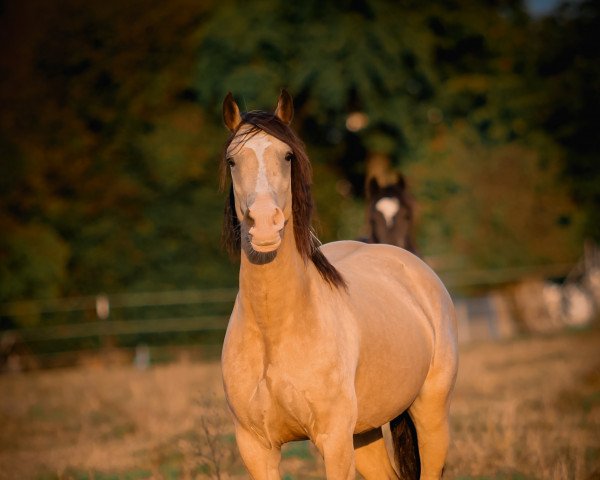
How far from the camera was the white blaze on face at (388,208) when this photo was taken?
9.32 meters

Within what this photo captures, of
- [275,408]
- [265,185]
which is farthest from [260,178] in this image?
[275,408]

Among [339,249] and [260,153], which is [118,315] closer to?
[339,249]

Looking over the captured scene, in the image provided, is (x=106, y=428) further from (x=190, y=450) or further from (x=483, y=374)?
(x=483, y=374)

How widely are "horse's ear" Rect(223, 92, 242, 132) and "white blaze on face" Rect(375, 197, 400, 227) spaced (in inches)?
184

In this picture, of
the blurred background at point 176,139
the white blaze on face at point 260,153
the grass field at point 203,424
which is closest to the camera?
the white blaze on face at point 260,153

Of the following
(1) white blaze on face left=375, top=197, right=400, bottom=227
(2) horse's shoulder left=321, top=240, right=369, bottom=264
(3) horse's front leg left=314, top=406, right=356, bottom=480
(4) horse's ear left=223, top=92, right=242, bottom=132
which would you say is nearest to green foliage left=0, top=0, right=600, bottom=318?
(1) white blaze on face left=375, top=197, right=400, bottom=227

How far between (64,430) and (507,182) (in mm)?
19973

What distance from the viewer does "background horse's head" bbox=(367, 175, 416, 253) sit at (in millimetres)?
9219

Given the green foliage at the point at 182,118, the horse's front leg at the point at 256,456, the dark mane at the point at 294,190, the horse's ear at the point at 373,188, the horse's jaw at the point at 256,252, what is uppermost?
the green foliage at the point at 182,118

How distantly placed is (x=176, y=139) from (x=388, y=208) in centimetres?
1327

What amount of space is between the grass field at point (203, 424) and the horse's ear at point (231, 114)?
7.62ft

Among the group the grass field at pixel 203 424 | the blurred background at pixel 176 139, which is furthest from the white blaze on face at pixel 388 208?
the blurred background at pixel 176 139

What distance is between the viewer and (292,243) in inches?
184

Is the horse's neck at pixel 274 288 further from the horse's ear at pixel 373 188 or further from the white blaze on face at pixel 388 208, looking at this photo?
the horse's ear at pixel 373 188
